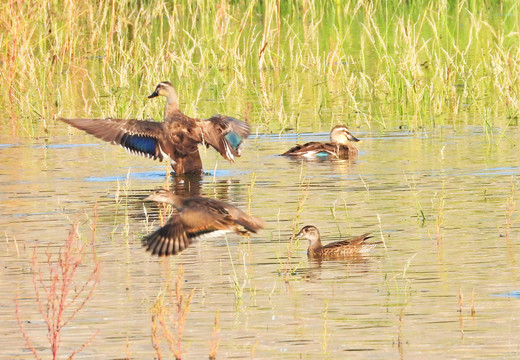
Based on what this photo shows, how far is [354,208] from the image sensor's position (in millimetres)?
10906

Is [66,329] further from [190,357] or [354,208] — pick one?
[354,208]

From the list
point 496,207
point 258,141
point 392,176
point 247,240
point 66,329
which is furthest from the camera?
point 258,141

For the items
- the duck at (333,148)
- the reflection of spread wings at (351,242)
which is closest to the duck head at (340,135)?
the duck at (333,148)

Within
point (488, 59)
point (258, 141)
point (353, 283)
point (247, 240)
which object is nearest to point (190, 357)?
point (353, 283)

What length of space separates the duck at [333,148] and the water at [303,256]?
16cm

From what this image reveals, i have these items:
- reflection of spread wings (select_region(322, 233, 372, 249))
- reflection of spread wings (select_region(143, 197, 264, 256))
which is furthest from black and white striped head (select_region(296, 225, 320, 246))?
reflection of spread wings (select_region(143, 197, 264, 256))

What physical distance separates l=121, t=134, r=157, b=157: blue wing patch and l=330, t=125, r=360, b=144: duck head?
1.88 meters

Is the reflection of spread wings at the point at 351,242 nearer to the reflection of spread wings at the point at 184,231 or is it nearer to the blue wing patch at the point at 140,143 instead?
the reflection of spread wings at the point at 184,231

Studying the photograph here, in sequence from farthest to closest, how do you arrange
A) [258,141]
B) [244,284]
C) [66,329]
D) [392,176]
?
[258,141], [392,176], [244,284], [66,329]

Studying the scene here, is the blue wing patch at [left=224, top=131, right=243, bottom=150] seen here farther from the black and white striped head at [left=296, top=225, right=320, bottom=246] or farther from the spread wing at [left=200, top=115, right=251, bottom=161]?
the black and white striped head at [left=296, top=225, right=320, bottom=246]

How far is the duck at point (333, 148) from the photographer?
44.7 ft

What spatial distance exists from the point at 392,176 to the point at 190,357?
5.91 metres

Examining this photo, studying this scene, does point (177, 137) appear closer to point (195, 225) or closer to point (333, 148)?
point (333, 148)

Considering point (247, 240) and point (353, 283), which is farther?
point (247, 240)
